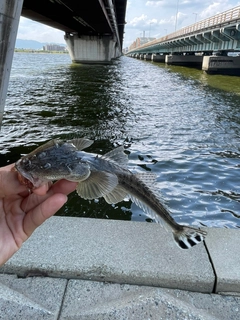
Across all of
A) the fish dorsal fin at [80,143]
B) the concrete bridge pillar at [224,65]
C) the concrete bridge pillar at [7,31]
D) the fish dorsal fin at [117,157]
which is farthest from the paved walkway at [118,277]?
the concrete bridge pillar at [224,65]

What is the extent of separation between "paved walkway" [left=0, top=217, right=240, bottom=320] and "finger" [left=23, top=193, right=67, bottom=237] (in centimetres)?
134

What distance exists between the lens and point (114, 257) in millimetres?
4496

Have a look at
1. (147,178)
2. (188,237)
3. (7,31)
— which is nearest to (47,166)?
(147,178)

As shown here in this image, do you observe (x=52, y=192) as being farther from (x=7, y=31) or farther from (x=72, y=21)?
(x=72, y=21)

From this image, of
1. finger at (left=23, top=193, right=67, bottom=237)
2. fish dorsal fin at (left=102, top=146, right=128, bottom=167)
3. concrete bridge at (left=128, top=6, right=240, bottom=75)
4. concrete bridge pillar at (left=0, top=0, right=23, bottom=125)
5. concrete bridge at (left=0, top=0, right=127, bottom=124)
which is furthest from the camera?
concrete bridge at (left=128, top=6, right=240, bottom=75)

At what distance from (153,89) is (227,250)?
88.5 feet

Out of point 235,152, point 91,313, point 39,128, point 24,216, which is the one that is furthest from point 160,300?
point 39,128

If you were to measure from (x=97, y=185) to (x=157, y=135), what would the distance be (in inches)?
470

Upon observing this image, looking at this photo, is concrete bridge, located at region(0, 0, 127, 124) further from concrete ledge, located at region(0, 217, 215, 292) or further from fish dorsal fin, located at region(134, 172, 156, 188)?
fish dorsal fin, located at region(134, 172, 156, 188)

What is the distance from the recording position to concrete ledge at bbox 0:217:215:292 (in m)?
4.23

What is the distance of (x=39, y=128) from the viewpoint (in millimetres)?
15227

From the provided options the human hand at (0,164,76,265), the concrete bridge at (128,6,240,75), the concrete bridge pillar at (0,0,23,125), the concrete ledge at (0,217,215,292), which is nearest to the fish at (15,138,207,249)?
the human hand at (0,164,76,265)

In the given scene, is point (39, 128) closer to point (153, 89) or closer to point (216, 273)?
point (216, 273)

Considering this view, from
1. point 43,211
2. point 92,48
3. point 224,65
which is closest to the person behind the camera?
point 43,211
